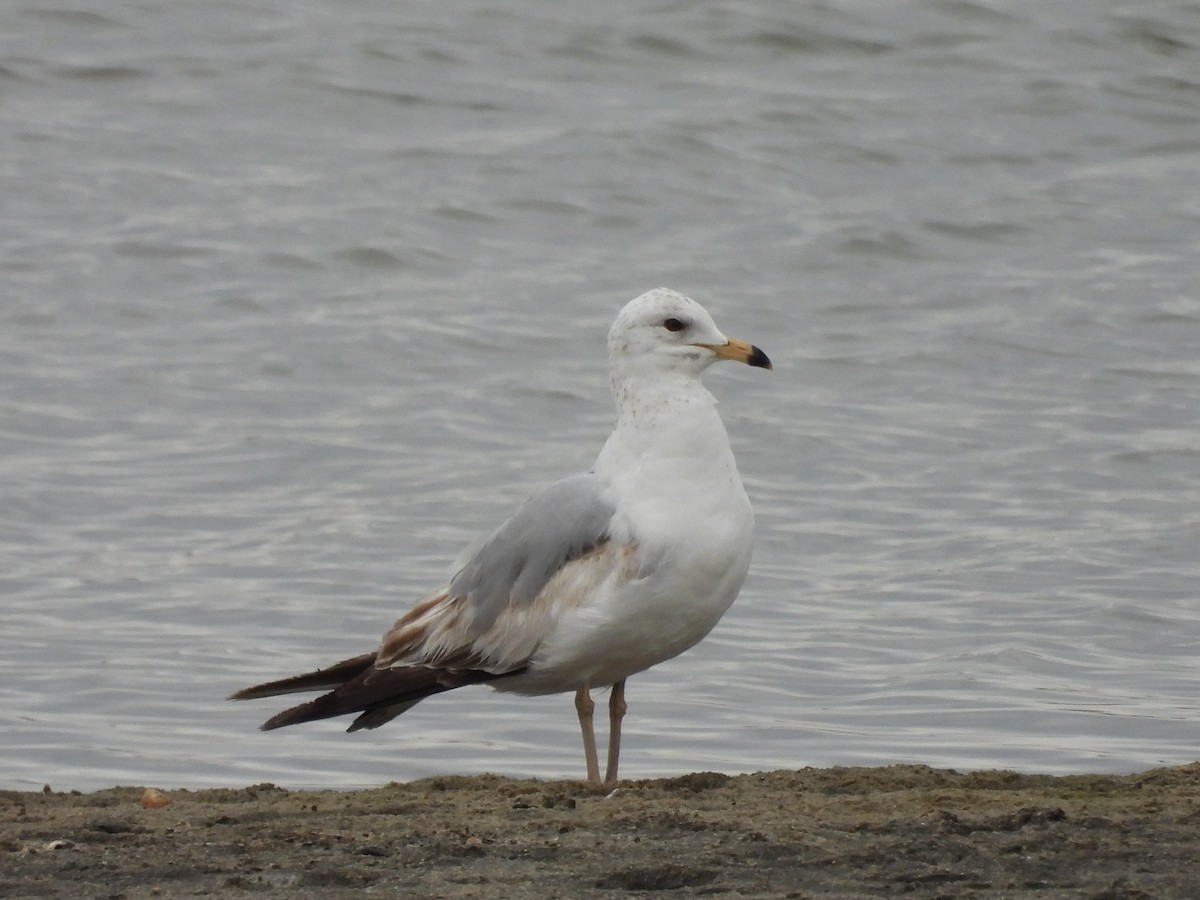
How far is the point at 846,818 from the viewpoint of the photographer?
4.70 meters

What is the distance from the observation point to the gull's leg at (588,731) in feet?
18.7

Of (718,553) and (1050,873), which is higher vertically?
(718,553)

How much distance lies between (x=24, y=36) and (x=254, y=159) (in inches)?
130

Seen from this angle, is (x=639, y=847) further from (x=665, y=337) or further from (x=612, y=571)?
(x=665, y=337)

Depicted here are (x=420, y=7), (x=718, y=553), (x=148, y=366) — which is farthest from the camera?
(x=420, y=7)

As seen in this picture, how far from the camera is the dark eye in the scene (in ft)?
19.9

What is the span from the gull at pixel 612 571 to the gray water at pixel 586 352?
646 millimetres

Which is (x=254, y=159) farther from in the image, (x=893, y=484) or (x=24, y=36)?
(x=893, y=484)

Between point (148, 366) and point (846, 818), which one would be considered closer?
point (846, 818)

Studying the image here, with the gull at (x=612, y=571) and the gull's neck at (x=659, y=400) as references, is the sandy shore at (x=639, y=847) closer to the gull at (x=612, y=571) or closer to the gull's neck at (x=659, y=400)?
the gull at (x=612, y=571)

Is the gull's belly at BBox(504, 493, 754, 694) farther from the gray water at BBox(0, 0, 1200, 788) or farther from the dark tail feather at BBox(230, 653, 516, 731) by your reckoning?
the gray water at BBox(0, 0, 1200, 788)

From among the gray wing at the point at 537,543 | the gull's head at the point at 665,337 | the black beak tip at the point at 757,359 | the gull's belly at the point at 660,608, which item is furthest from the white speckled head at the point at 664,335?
the gull's belly at the point at 660,608

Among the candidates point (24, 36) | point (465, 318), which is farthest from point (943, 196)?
point (24, 36)

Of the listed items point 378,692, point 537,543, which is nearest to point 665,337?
point 537,543
